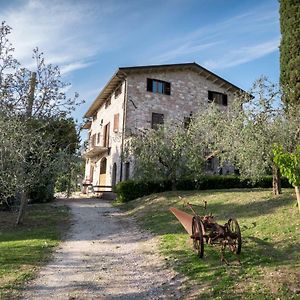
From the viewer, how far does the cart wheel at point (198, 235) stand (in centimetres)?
744

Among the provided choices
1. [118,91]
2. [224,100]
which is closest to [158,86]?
[118,91]

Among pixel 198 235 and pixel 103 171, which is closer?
pixel 198 235

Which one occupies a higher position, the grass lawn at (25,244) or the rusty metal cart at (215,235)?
the rusty metal cart at (215,235)

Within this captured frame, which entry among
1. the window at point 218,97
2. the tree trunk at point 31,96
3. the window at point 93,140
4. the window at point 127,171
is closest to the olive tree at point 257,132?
the tree trunk at point 31,96

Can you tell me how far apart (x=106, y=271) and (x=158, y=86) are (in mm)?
21068

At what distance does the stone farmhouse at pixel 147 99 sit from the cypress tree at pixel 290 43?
18.6ft

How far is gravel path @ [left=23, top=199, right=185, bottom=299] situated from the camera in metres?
6.16

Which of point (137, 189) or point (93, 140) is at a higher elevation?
point (93, 140)

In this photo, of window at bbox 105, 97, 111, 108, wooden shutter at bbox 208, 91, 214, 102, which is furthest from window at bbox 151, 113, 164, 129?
window at bbox 105, 97, 111, 108

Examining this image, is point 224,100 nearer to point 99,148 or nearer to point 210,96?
point 210,96

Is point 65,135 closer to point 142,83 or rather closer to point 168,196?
point 168,196

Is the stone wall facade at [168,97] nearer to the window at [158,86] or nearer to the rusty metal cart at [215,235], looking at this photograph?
the window at [158,86]

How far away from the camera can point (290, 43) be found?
20.6 metres

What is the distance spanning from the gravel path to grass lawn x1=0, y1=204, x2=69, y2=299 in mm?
297
